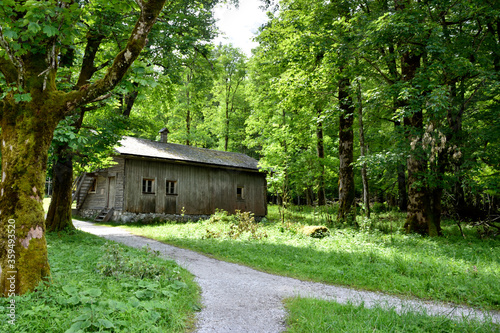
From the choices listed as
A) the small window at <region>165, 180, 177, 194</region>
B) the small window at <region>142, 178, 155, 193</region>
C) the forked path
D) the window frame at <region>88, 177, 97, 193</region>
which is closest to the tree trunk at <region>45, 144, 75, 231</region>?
the small window at <region>142, 178, 155, 193</region>

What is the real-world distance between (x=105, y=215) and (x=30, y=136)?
51.0 ft

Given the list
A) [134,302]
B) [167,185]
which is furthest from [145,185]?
[134,302]

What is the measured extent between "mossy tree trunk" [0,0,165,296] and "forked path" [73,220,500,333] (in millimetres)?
2557

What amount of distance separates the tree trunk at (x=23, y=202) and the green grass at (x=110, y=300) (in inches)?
11.8

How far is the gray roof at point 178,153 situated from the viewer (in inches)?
712

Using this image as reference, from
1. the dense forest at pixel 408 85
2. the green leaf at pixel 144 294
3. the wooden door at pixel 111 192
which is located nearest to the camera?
the green leaf at pixel 144 294

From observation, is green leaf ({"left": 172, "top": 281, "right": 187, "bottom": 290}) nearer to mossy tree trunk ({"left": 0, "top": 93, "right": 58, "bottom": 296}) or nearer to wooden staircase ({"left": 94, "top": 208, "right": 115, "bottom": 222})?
mossy tree trunk ({"left": 0, "top": 93, "right": 58, "bottom": 296})

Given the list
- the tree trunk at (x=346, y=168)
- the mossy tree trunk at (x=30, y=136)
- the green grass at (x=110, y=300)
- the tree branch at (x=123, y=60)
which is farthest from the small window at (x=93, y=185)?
the tree branch at (x=123, y=60)

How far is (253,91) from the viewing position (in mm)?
24234

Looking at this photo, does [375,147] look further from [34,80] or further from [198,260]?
[34,80]

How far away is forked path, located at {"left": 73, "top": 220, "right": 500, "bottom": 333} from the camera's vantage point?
408 centimetres

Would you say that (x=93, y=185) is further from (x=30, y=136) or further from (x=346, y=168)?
(x=30, y=136)

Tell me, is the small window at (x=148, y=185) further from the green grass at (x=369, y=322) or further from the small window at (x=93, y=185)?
the green grass at (x=369, y=322)

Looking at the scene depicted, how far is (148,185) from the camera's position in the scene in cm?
1869
